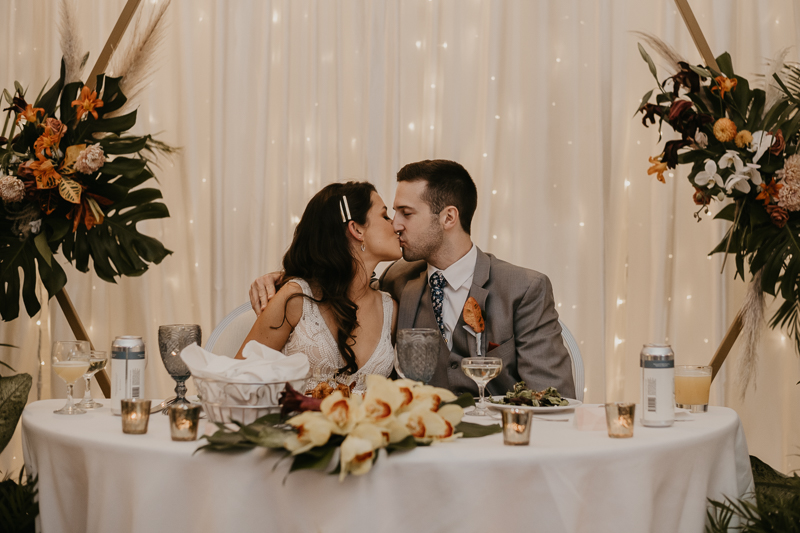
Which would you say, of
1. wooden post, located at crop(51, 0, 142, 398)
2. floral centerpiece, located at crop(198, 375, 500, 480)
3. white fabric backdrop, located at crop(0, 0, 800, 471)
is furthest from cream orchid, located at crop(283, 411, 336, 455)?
white fabric backdrop, located at crop(0, 0, 800, 471)

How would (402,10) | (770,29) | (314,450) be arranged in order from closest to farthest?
(314,450)
(770,29)
(402,10)

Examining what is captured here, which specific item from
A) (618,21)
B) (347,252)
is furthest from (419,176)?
(618,21)

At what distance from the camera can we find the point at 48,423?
4.63ft

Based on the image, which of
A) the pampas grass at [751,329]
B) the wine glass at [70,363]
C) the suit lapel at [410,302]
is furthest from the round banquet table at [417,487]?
the suit lapel at [410,302]

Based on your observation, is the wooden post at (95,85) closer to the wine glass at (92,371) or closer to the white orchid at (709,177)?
the wine glass at (92,371)

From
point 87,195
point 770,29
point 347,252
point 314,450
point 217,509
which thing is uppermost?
point 770,29

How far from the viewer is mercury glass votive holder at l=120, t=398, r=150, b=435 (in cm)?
128

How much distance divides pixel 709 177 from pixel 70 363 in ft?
5.99

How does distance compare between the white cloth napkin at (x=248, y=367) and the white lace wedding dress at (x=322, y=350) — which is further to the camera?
the white lace wedding dress at (x=322, y=350)

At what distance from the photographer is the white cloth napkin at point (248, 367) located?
4.19 feet

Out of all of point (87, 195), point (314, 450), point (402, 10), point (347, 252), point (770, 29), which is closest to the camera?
point (314, 450)

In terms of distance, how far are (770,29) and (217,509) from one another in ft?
10.0

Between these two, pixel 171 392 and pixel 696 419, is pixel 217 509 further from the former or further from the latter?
pixel 171 392

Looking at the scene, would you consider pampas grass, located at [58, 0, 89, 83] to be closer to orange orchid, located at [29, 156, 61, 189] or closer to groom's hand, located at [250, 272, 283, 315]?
orange orchid, located at [29, 156, 61, 189]
